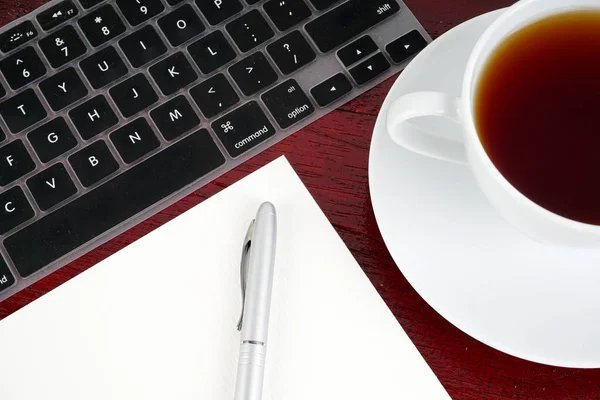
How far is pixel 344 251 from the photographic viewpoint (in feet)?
1.59

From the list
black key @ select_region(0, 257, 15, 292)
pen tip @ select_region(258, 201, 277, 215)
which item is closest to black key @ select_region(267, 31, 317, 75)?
pen tip @ select_region(258, 201, 277, 215)

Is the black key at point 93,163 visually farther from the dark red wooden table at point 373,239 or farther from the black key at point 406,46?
the black key at point 406,46

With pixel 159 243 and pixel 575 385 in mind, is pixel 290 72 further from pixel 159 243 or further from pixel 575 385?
pixel 575 385

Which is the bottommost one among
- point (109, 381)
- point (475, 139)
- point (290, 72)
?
point (109, 381)

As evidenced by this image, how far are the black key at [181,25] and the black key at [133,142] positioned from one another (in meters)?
0.07

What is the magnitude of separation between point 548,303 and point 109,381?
29cm

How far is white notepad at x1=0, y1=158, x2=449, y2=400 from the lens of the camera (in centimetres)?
46

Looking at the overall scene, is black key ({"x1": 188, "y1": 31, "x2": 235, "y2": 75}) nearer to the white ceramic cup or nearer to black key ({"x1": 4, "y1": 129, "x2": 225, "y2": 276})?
black key ({"x1": 4, "y1": 129, "x2": 225, "y2": 276})

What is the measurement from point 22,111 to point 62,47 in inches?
2.3

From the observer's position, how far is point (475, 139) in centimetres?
40

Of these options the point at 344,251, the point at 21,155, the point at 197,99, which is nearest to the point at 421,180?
the point at 344,251

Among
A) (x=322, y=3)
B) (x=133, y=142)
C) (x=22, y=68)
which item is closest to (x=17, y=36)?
(x=22, y=68)

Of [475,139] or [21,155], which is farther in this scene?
[21,155]

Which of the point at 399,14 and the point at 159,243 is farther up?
the point at 399,14
